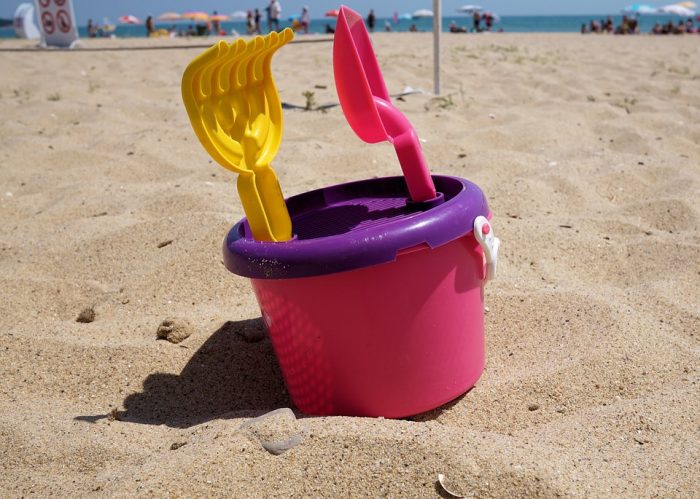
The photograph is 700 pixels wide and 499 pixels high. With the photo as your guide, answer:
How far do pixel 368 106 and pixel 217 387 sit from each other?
25.4 inches

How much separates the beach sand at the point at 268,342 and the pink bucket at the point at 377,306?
0.27 ft

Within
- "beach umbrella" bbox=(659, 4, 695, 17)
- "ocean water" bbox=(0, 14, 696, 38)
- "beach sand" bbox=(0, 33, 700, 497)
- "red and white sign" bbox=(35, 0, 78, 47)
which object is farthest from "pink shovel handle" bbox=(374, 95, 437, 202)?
"ocean water" bbox=(0, 14, 696, 38)

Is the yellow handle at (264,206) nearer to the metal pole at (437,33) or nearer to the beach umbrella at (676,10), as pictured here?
the metal pole at (437,33)

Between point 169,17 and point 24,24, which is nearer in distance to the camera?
point 24,24

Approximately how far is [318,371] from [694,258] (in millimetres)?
1154

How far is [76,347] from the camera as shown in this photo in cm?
152

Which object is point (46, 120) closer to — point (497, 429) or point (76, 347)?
point (76, 347)

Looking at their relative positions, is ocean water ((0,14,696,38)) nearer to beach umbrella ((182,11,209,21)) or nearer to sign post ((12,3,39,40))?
beach umbrella ((182,11,209,21))

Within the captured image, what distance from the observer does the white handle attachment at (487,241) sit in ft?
3.91

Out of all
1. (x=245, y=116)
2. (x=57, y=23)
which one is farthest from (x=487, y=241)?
(x=57, y=23)

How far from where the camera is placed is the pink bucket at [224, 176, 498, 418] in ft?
3.59

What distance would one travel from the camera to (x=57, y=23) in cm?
787

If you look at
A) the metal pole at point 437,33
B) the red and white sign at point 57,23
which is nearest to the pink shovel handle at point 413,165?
the metal pole at point 437,33

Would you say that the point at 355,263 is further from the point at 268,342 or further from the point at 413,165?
the point at 268,342
